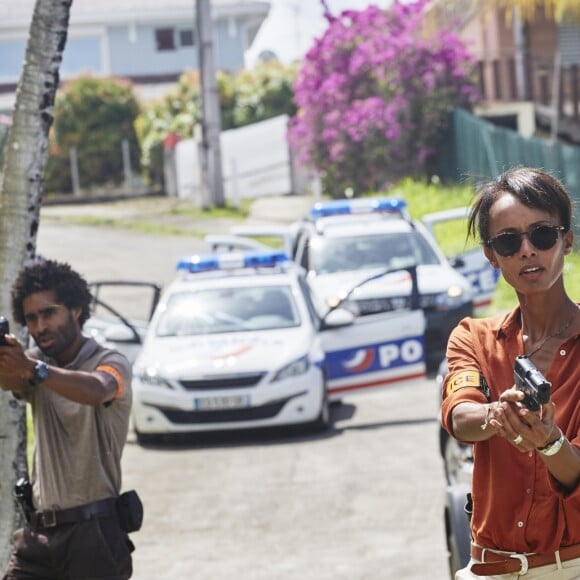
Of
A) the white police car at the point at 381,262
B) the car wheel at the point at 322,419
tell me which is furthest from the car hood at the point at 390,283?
the car wheel at the point at 322,419

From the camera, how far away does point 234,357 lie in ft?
46.1

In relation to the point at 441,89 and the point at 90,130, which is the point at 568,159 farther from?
the point at 90,130

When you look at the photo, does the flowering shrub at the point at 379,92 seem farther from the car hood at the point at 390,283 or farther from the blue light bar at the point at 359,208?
the car hood at the point at 390,283

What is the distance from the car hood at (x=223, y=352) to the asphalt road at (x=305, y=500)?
0.63m

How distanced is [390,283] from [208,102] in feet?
59.3

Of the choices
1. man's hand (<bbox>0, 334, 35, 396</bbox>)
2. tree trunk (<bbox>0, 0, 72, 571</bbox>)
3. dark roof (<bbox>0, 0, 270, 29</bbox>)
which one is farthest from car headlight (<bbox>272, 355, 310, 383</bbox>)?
dark roof (<bbox>0, 0, 270, 29</bbox>)

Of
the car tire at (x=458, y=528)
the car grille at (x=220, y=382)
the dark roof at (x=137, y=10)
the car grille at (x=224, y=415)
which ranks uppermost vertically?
the dark roof at (x=137, y=10)

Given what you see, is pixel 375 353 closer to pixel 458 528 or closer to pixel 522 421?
pixel 458 528

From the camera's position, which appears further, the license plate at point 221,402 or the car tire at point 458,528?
the license plate at point 221,402

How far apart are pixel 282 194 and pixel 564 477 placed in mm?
36145

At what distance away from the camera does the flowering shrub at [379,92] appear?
30297 mm

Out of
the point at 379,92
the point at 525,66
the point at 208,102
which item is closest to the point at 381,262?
the point at 379,92

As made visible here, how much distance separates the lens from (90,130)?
4512cm

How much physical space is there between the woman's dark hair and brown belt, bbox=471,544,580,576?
0.80m
